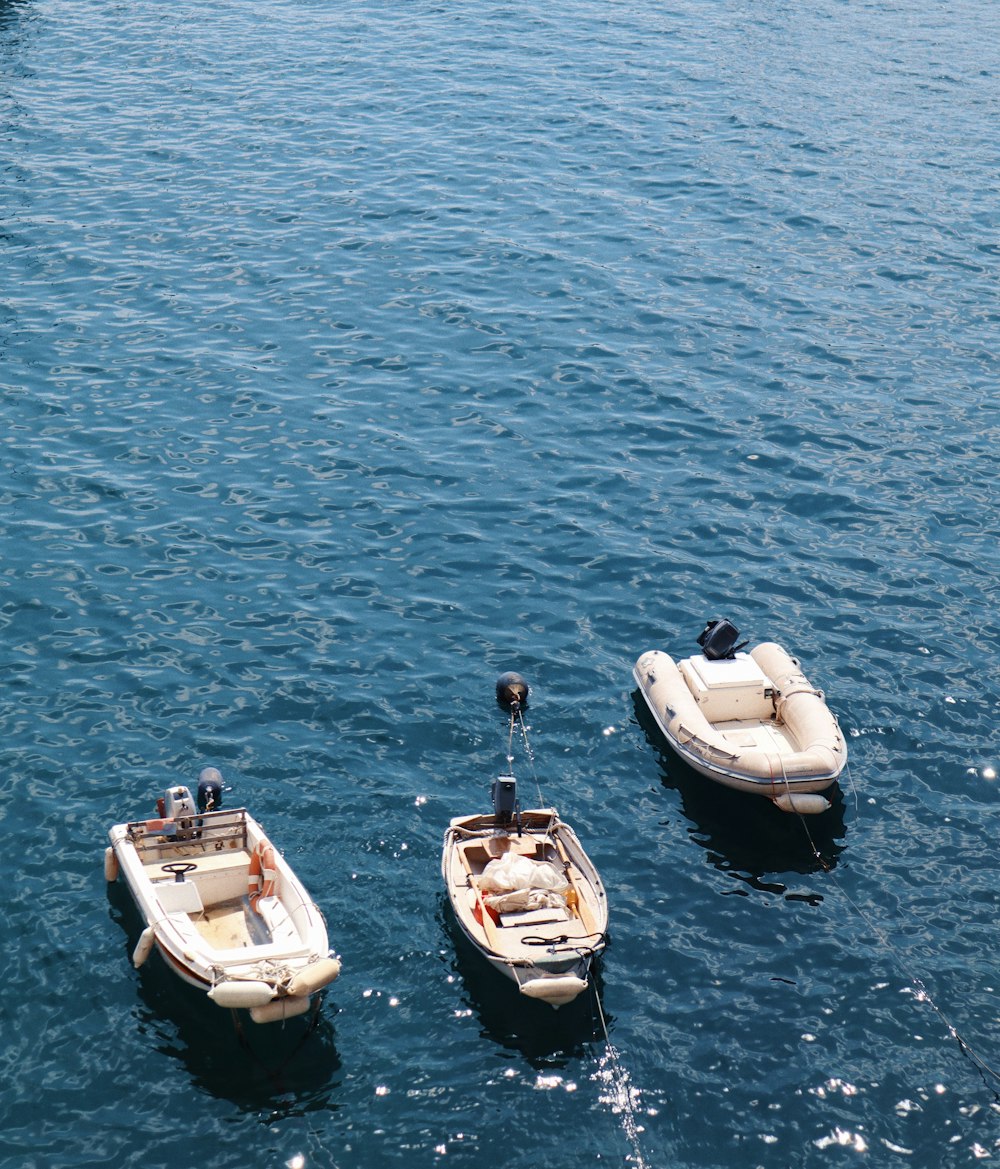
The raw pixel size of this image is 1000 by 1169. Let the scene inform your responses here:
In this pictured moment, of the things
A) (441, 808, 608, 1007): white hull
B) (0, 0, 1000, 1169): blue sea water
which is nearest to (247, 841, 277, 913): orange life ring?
(0, 0, 1000, 1169): blue sea water

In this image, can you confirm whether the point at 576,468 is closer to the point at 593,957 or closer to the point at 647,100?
the point at 593,957

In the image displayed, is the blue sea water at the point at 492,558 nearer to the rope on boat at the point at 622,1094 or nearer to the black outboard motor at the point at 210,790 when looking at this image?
the rope on boat at the point at 622,1094

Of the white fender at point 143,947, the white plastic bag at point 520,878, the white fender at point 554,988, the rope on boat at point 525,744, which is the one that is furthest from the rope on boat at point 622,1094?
the white fender at point 143,947

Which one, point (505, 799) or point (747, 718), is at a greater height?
point (505, 799)

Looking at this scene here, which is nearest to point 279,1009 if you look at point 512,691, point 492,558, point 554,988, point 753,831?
point 554,988

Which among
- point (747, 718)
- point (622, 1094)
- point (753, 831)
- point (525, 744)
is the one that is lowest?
point (622, 1094)

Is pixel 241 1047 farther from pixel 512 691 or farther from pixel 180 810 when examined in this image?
pixel 512 691
